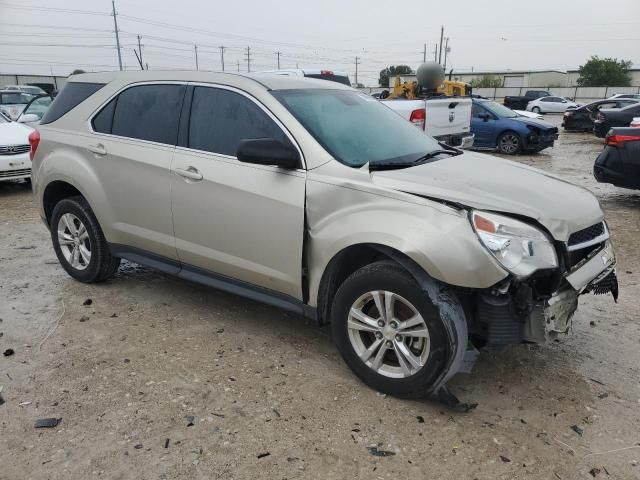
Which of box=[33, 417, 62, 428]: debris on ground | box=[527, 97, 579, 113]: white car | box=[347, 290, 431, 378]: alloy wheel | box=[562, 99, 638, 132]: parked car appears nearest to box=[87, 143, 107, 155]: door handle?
box=[33, 417, 62, 428]: debris on ground

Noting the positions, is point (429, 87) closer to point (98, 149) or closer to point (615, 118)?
point (615, 118)

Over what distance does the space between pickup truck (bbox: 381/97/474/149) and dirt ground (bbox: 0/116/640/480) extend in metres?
6.85

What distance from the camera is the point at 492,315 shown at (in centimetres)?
284

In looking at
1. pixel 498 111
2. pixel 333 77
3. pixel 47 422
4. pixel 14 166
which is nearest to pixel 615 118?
pixel 498 111

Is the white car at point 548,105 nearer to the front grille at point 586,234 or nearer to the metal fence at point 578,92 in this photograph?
the metal fence at point 578,92

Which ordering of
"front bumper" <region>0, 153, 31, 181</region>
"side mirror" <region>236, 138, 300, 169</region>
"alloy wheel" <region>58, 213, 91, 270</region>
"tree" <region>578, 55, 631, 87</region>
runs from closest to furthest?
"side mirror" <region>236, 138, 300, 169</region>, "alloy wheel" <region>58, 213, 91, 270</region>, "front bumper" <region>0, 153, 31, 181</region>, "tree" <region>578, 55, 631, 87</region>

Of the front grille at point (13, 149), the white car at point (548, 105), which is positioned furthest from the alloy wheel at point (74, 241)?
the white car at point (548, 105)

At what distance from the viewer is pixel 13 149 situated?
909 cm

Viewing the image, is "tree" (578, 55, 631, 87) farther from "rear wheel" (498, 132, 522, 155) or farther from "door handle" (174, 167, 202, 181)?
"door handle" (174, 167, 202, 181)

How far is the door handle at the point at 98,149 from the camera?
428cm

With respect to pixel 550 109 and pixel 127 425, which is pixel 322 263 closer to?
pixel 127 425

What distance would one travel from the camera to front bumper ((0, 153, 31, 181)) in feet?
29.6

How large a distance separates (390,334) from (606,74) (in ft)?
250

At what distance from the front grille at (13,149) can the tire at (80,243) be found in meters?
5.13
